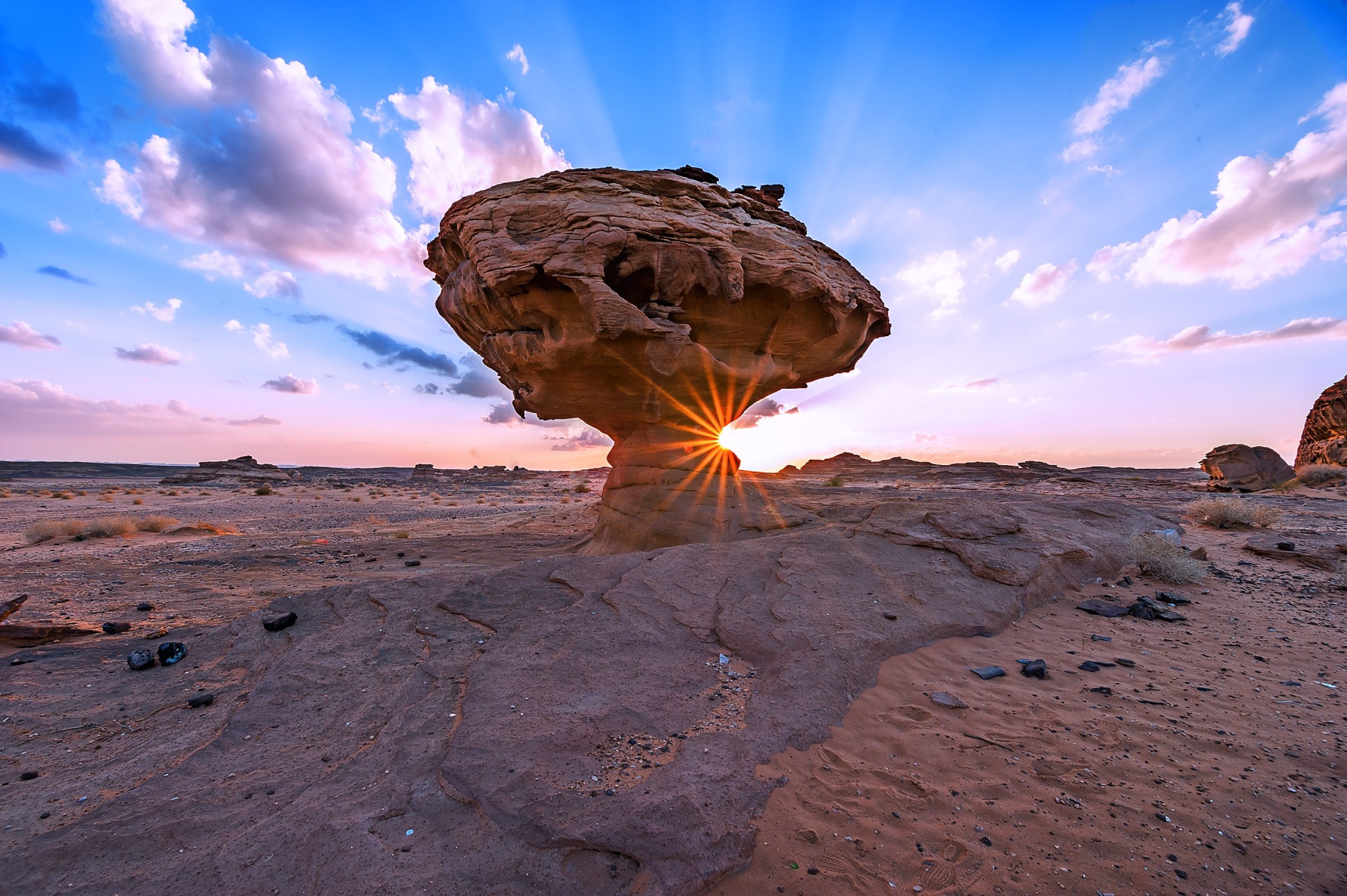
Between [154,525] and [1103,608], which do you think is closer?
[1103,608]

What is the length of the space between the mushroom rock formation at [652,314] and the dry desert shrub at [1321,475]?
28.3 m

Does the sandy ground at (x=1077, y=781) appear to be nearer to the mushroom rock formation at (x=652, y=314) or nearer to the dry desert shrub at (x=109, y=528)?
the mushroom rock formation at (x=652, y=314)

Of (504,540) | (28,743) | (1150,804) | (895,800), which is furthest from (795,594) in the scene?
(504,540)

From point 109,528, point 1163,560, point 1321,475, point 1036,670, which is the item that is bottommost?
point 1036,670

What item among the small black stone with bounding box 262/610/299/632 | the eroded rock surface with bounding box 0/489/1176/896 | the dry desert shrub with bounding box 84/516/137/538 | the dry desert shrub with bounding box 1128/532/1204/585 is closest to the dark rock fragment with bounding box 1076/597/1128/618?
the eroded rock surface with bounding box 0/489/1176/896

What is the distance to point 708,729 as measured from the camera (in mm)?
3736

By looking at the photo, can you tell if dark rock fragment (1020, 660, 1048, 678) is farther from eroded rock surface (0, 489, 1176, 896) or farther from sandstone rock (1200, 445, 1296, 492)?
sandstone rock (1200, 445, 1296, 492)

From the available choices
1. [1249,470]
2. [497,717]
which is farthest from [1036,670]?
[1249,470]

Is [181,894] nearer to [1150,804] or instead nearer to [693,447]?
[1150,804]

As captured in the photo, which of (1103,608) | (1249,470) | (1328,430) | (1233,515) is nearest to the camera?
(1103,608)

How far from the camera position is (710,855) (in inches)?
103

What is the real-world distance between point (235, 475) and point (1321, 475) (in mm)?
75137

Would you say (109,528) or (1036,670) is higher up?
(109,528)

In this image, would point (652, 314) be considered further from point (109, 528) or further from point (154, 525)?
point (154, 525)
